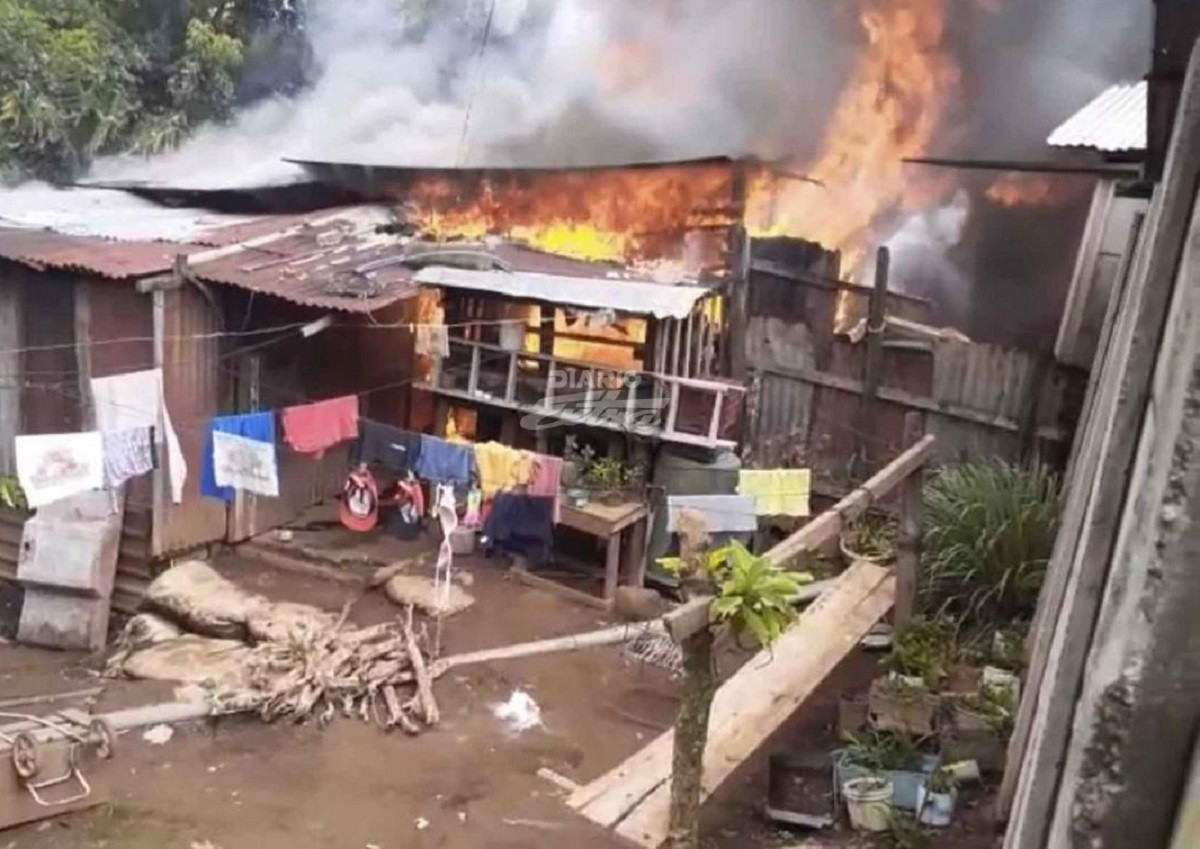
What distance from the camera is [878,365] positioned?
1460cm

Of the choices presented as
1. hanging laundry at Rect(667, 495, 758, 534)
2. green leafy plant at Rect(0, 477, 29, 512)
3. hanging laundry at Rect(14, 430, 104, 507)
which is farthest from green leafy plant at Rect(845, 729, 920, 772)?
green leafy plant at Rect(0, 477, 29, 512)

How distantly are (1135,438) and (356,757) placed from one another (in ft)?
33.3

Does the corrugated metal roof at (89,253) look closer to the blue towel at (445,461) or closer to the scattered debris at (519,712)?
the blue towel at (445,461)

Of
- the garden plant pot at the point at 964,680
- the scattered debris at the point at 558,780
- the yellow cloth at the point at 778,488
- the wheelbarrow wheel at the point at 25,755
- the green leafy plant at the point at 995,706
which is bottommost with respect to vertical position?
the scattered debris at the point at 558,780

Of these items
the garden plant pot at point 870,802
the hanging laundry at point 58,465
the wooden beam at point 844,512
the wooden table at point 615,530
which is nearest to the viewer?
the wooden beam at point 844,512

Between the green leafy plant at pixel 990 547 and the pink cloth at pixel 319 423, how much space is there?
7.60m

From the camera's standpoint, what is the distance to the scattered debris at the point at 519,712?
11570mm

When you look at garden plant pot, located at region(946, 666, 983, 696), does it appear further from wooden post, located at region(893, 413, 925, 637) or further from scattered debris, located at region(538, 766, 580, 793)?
scattered debris, located at region(538, 766, 580, 793)

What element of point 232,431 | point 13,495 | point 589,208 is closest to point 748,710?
point 232,431

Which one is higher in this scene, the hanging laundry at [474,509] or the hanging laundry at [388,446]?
the hanging laundry at [388,446]

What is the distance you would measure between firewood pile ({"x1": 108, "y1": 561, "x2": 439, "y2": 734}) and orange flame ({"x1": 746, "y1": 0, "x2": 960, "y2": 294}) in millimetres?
12042

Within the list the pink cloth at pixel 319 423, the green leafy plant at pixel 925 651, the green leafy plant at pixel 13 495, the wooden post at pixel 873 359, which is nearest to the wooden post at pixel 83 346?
the green leafy plant at pixel 13 495

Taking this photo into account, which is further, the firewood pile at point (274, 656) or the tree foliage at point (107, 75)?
the tree foliage at point (107, 75)

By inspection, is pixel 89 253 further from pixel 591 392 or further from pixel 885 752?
pixel 885 752
